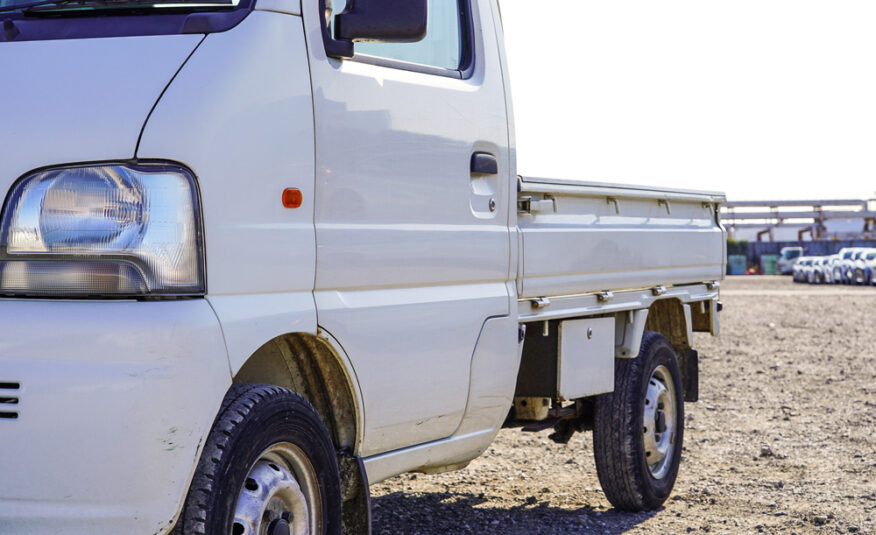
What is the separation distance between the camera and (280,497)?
3383mm

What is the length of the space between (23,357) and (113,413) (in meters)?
0.24

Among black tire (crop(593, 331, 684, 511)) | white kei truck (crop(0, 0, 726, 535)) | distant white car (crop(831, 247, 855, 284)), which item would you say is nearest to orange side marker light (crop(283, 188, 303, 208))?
white kei truck (crop(0, 0, 726, 535))

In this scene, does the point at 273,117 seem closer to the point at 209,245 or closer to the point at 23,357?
the point at 209,245

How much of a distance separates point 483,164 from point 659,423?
2.56m

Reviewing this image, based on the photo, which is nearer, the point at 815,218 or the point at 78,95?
the point at 78,95

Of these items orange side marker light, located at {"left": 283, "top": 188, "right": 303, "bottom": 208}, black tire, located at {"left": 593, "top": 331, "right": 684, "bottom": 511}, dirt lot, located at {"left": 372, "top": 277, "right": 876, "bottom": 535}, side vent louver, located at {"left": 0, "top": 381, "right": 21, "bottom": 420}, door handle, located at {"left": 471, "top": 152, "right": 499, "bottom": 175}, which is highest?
door handle, located at {"left": 471, "top": 152, "right": 499, "bottom": 175}

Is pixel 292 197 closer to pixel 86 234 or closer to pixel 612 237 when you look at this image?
pixel 86 234

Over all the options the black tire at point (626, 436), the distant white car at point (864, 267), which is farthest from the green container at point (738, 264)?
the black tire at point (626, 436)

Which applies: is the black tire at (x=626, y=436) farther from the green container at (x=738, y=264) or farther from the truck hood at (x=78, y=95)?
the green container at (x=738, y=264)

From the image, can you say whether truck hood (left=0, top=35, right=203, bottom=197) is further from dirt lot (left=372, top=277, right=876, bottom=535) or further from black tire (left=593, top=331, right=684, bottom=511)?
black tire (left=593, top=331, right=684, bottom=511)

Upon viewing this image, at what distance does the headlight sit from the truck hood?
0.05 meters

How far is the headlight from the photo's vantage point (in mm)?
2873

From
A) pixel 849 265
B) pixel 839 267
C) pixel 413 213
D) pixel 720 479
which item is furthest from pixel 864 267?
pixel 413 213

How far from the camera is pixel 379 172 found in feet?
12.2
